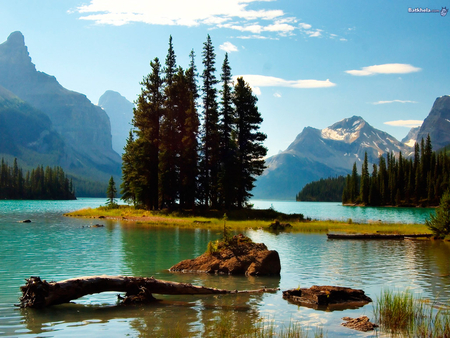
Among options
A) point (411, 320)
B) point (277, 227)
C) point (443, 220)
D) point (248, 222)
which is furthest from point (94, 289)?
point (248, 222)

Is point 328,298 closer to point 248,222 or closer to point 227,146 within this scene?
point 248,222

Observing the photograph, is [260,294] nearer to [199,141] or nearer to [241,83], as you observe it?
[199,141]

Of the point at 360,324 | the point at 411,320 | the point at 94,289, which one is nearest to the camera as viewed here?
the point at 360,324

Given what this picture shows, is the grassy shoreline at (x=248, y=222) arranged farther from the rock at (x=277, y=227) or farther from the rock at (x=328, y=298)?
the rock at (x=328, y=298)

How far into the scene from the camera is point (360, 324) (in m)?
12.4

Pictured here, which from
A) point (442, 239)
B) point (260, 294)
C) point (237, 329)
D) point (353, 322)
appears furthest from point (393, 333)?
point (442, 239)

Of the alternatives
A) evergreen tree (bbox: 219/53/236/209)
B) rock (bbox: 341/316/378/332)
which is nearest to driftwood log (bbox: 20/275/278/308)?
rock (bbox: 341/316/378/332)

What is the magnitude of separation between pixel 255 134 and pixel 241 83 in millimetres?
9221

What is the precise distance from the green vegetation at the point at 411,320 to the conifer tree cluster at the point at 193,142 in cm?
4731

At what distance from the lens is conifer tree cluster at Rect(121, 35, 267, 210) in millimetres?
63125

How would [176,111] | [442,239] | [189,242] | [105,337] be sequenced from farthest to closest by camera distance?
[176,111] < [442,239] < [189,242] < [105,337]

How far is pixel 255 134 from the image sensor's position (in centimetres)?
6888

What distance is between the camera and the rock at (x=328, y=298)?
603 inches

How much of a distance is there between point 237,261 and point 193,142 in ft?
137
